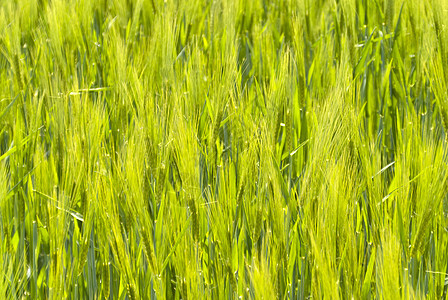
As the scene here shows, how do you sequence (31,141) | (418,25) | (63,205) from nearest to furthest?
1. (63,205)
2. (31,141)
3. (418,25)

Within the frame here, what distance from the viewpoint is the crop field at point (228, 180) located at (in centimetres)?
83

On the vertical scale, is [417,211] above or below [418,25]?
below

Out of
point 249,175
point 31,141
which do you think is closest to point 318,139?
point 249,175

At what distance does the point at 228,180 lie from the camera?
1.03 m

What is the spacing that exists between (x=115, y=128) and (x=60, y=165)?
Result: 0.16 meters

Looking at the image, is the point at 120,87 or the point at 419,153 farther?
the point at 120,87

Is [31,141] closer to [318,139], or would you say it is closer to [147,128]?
[147,128]

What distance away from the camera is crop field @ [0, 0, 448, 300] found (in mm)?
833

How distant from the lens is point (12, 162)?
1.05 meters

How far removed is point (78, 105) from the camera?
1031 mm

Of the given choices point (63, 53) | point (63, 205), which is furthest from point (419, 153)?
point (63, 53)

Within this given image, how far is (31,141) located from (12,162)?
6 cm

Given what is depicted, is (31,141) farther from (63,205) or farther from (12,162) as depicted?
(63,205)

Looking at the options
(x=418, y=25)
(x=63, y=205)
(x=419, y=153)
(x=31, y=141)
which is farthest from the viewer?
(x=418, y=25)
